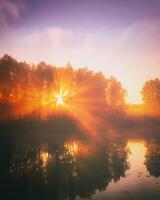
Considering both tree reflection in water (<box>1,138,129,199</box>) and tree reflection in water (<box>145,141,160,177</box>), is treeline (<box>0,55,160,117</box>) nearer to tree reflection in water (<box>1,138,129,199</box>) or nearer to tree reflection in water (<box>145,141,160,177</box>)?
tree reflection in water (<box>1,138,129,199</box>)

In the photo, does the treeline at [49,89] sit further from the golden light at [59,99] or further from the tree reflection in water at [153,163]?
the tree reflection in water at [153,163]

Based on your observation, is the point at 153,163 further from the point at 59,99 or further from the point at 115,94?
the point at 115,94

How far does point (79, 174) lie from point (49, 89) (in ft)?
225

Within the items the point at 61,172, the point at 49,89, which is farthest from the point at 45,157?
the point at 49,89

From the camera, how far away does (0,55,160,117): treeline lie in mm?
74312

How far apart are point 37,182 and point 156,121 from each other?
67.3 metres

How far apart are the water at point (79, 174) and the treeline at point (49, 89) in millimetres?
34511

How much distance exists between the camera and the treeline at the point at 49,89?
74312 millimetres

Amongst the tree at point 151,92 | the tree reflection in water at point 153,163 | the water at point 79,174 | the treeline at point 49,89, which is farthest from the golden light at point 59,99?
the tree reflection in water at point 153,163

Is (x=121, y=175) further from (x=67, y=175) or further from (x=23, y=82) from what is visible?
(x=23, y=82)

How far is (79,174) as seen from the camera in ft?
80.4

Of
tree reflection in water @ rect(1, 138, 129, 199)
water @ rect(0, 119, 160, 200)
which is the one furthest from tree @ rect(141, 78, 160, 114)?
tree reflection in water @ rect(1, 138, 129, 199)

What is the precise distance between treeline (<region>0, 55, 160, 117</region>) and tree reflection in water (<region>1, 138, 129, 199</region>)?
3415 centimetres

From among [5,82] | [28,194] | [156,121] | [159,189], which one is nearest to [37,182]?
[28,194]
